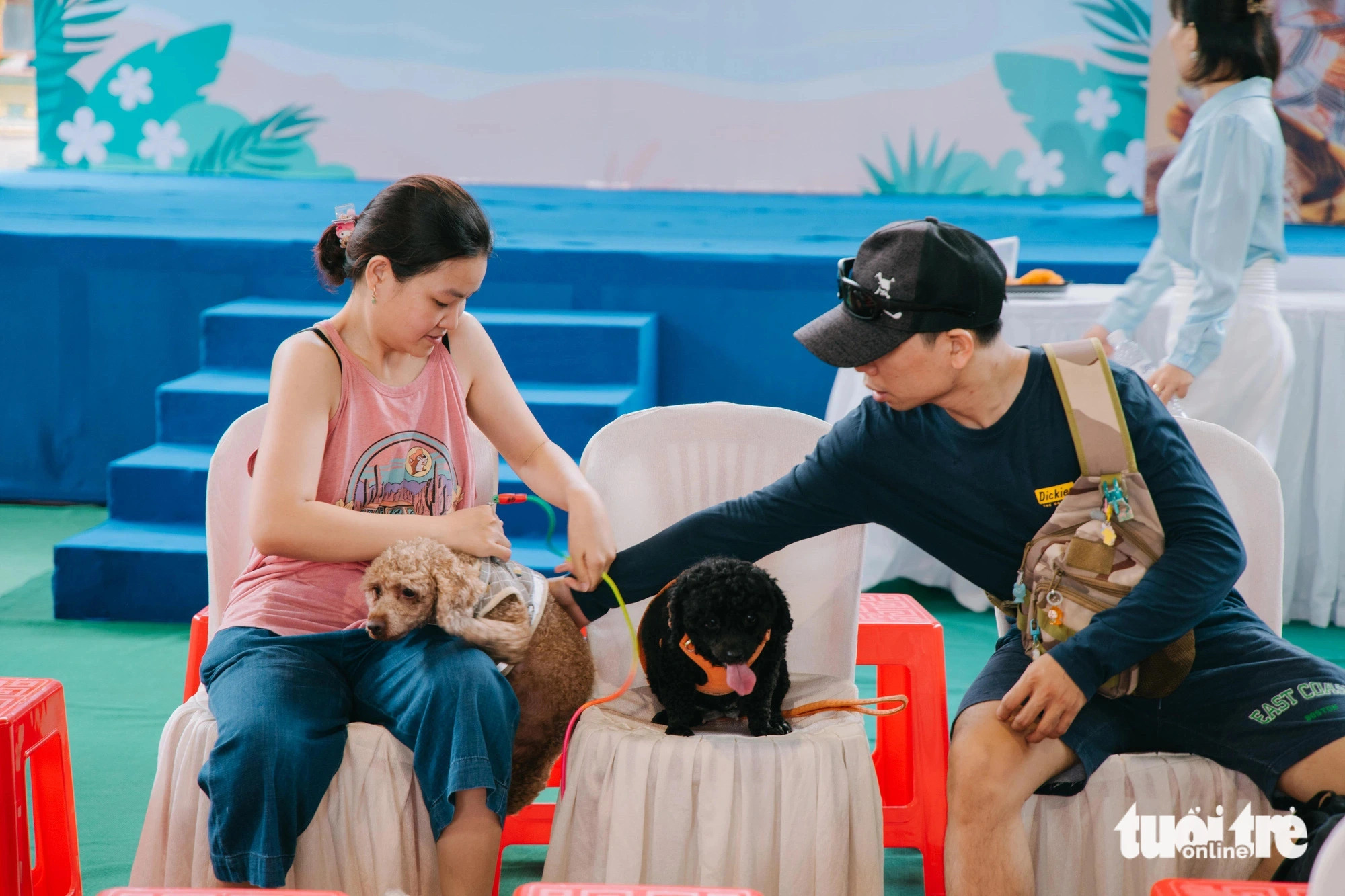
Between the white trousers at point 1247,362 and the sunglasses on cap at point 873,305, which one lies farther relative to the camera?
the white trousers at point 1247,362

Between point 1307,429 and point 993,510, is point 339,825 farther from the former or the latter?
point 1307,429

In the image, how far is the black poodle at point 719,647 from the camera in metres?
1.65

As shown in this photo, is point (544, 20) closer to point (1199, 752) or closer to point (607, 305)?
point (607, 305)

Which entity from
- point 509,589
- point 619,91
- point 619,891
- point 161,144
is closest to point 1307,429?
point 509,589

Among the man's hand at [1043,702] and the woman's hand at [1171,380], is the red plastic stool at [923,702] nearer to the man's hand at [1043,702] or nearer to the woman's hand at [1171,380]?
the man's hand at [1043,702]

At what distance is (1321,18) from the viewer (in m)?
5.80

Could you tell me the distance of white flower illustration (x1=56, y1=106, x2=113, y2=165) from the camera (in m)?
7.21

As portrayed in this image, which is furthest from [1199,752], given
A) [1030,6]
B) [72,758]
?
[1030,6]

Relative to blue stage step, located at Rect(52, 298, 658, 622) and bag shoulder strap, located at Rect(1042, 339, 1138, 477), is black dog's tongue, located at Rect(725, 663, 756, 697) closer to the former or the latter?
bag shoulder strap, located at Rect(1042, 339, 1138, 477)

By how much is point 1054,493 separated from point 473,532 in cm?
87

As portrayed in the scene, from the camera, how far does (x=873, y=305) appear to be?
65.7 inches

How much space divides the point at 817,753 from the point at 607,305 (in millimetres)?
3110

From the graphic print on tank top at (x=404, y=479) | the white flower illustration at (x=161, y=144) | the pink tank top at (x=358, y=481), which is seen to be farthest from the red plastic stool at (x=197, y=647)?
the white flower illustration at (x=161, y=144)

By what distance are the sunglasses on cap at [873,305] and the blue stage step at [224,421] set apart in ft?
6.52
